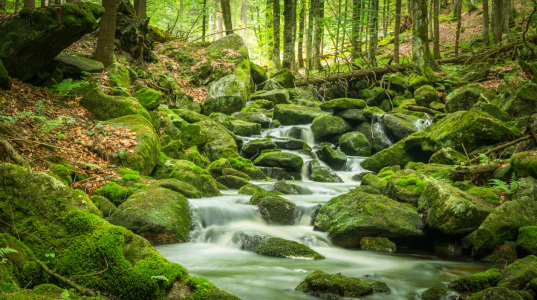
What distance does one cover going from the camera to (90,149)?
8367mm

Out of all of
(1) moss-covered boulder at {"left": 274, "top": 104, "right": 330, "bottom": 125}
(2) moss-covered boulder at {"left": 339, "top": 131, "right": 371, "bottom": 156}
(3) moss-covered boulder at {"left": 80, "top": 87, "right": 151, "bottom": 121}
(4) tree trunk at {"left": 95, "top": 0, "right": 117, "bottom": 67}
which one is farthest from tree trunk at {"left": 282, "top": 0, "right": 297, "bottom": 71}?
(3) moss-covered boulder at {"left": 80, "top": 87, "right": 151, "bottom": 121}

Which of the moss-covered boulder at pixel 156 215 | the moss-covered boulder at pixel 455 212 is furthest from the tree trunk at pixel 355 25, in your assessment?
the moss-covered boulder at pixel 156 215

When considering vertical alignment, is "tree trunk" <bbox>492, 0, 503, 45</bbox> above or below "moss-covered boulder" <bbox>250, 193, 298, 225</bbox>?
above

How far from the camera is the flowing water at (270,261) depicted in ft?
18.4

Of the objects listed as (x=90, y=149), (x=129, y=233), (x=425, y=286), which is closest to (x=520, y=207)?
(x=425, y=286)

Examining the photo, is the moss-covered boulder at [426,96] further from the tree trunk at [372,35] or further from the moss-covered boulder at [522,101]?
the tree trunk at [372,35]

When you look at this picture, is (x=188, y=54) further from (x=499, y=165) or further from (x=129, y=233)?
(x=129, y=233)

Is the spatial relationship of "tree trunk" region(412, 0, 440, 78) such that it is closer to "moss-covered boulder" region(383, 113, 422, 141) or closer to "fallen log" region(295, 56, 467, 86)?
"fallen log" region(295, 56, 467, 86)

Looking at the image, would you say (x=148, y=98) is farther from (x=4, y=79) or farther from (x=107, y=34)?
(x=4, y=79)

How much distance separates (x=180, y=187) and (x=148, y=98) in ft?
15.0

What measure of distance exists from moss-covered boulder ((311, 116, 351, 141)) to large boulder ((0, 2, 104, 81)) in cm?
998

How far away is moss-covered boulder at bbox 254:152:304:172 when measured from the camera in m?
13.1

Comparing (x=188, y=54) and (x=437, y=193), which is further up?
(x=188, y=54)

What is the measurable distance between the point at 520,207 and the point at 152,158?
8.21 m
